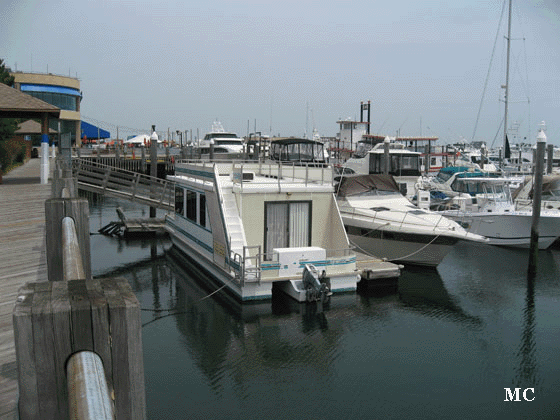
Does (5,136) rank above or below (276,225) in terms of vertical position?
above

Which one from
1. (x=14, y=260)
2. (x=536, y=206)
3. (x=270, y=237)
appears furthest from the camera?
(x=536, y=206)

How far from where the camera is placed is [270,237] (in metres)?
17.2

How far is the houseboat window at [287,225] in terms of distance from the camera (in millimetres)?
17125

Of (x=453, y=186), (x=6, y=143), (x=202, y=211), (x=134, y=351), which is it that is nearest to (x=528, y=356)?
(x=202, y=211)

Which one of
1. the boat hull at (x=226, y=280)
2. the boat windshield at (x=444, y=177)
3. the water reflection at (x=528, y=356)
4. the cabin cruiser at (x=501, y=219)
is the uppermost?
the boat windshield at (x=444, y=177)

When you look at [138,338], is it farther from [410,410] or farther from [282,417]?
[410,410]

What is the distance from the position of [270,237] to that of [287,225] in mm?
668

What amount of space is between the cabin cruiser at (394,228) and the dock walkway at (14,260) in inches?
411

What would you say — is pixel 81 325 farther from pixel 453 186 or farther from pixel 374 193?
pixel 453 186

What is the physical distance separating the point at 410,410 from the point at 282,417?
7.58 feet

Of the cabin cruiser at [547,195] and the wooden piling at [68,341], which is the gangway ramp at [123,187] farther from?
the wooden piling at [68,341]

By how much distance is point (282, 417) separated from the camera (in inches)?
382

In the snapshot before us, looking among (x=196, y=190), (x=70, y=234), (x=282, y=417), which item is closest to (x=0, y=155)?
(x=196, y=190)

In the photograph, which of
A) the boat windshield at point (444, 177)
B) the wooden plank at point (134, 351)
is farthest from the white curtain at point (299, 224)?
the boat windshield at point (444, 177)
